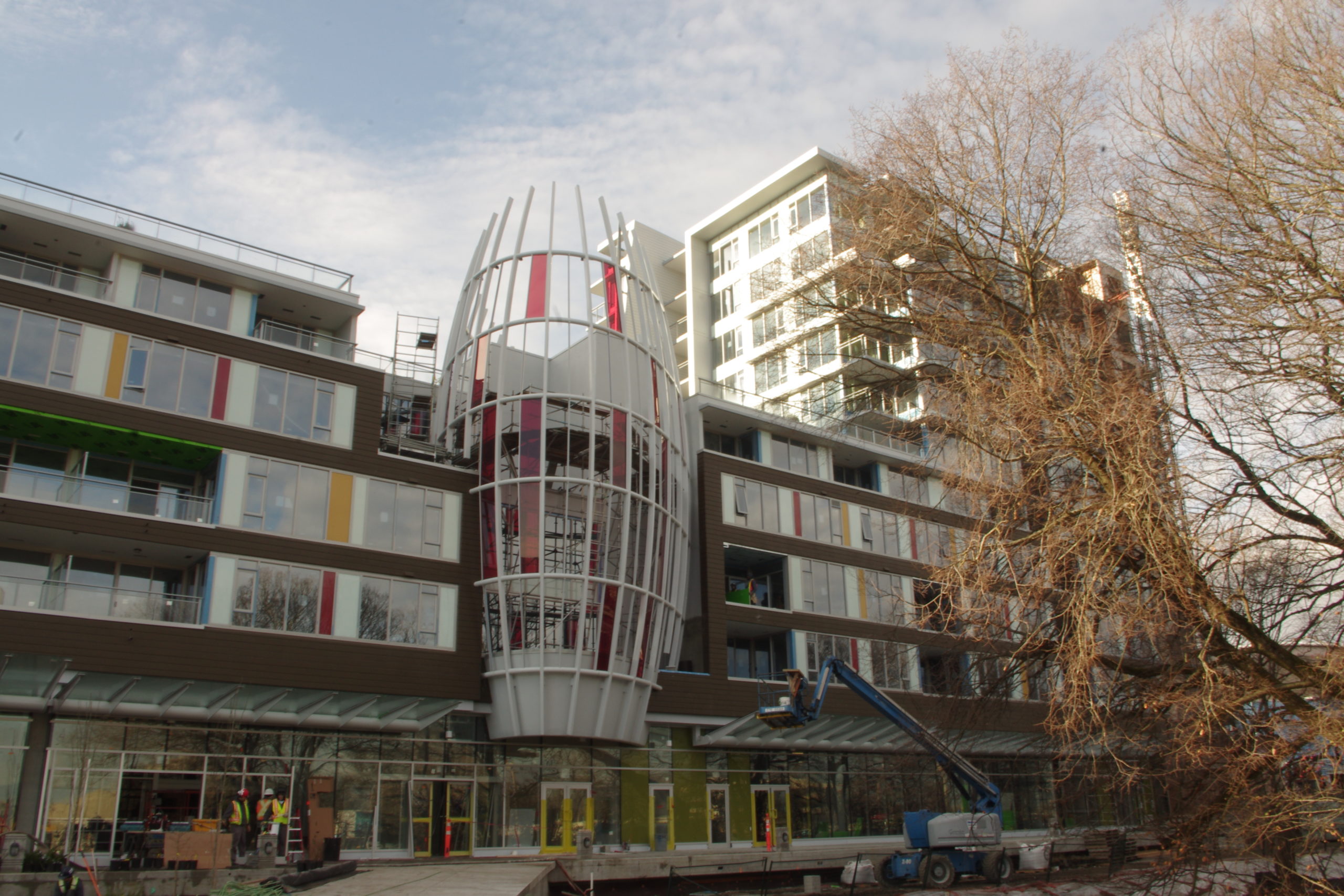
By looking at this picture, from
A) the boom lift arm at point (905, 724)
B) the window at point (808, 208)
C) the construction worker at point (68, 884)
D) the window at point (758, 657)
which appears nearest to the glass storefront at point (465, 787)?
the boom lift arm at point (905, 724)

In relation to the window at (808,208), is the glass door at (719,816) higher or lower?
lower

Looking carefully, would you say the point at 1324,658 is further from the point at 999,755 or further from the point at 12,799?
Result: the point at 999,755

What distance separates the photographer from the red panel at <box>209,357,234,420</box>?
27.9 metres

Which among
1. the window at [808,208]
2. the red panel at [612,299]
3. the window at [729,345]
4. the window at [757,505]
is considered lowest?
the window at [757,505]

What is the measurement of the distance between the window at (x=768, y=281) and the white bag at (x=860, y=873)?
16676 millimetres

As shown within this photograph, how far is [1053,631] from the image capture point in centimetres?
1159

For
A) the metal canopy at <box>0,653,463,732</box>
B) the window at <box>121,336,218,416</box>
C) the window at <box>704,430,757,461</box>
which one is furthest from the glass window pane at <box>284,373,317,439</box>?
the window at <box>704,430,757,461</box>

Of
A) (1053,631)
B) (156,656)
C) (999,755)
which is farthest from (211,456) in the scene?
(999,755)

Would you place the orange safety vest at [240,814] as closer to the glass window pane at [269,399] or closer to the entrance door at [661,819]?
the glass window pane at [269,399]

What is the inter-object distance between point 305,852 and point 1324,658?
72.9ft

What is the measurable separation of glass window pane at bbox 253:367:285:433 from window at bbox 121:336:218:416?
1.25 metres

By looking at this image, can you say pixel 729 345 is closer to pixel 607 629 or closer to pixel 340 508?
pixel 607 629

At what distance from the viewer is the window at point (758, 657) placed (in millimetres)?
38312

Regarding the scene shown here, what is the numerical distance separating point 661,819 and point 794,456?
15868 mm
